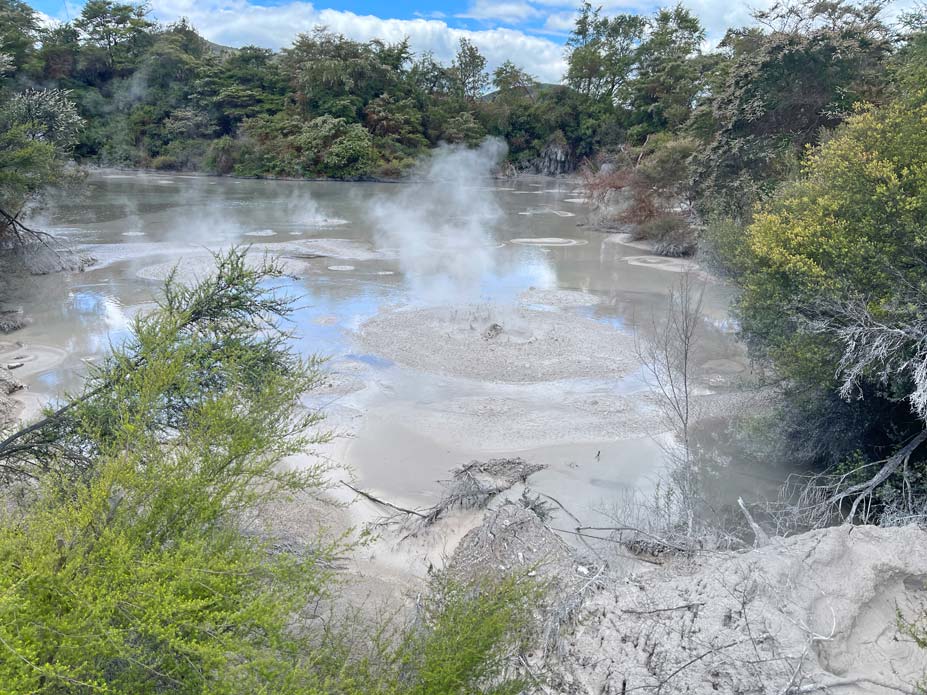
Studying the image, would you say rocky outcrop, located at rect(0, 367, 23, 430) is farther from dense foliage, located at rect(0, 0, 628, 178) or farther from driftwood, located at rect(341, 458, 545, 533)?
dense foliage, located at rect(0, 0, 628, 178)

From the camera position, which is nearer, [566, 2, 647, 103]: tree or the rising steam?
the rising steam

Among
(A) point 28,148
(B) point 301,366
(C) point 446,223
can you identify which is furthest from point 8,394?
(C) point 446,223

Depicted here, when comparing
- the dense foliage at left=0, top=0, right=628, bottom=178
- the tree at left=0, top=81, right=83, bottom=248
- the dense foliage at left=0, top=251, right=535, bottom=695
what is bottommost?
the dense foliage at left=0, top=251, right=535, bottom=695

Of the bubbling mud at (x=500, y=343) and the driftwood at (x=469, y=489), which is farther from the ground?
the bubbling mud at (x=500, y=343)

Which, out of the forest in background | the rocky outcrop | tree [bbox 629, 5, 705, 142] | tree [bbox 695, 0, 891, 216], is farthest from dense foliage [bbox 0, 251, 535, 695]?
tree [bbox 629, 5, 705, 142]

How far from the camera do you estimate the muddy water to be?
370 inches

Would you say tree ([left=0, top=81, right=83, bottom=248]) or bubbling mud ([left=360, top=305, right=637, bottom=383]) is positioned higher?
tree ([left=0, top=81, right=83, bottom=248])

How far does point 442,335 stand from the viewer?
551 inches

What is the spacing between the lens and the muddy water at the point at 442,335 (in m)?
9.41

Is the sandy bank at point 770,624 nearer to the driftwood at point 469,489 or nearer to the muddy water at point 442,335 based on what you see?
the driftwood at point 469,489

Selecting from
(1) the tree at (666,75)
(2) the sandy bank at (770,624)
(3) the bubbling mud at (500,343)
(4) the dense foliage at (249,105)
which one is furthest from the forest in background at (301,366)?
(4) the dense foliage at (249,105)

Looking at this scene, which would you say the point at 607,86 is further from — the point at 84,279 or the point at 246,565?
the point at 246,565

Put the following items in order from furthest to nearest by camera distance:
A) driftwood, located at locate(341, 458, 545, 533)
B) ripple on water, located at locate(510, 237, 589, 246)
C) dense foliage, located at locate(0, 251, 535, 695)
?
ripple on water, located at locate(510, 237, 589, 246), driftwood, located at locate(341, 458, 545, 533), dense foliage, located at locate(0, 251, 535, 695)

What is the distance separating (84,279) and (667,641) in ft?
63.4
